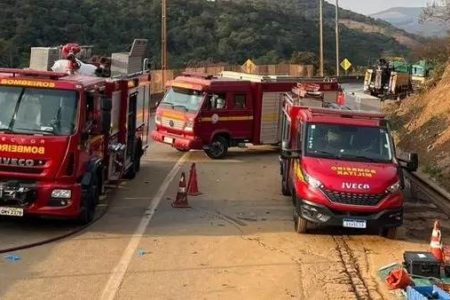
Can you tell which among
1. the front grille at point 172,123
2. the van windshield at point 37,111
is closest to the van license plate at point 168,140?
the front grille at point 172,123

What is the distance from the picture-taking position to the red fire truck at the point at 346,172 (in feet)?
38.0

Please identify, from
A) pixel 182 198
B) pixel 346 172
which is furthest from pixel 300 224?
pixel 182 198

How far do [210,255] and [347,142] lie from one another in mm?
3645

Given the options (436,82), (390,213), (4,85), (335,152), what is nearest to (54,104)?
(4,85)

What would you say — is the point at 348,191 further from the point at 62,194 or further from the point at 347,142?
the point at 62,194

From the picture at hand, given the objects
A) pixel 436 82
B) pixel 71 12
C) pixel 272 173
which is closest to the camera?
pixel 272 173

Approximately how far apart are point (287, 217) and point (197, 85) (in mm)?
9080

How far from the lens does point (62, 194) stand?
11305mm

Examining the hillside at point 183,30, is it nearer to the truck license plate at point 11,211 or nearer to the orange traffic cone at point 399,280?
the truck license plate at point 11,211

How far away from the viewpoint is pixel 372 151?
41.3ft

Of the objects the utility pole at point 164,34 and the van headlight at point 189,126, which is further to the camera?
the utility pole at point 164,34

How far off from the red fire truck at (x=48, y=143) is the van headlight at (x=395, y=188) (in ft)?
16.5

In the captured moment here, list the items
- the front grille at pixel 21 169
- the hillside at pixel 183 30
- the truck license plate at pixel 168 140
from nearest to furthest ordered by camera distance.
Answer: the front grille at pixel 21 169 < the truck license plate at pixel 168 140 < the hillside at pixel 183 30

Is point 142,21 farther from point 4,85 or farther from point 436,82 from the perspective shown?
point 4,85
